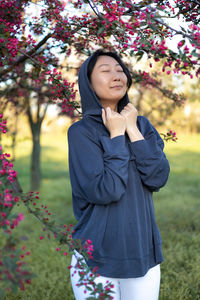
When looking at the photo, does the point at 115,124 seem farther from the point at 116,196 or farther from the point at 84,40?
the point at 84,40

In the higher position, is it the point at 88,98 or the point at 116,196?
the point at 88,98

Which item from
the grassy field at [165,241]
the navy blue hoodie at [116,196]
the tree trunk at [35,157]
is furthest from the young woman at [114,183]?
the tree trunk at [35,157]

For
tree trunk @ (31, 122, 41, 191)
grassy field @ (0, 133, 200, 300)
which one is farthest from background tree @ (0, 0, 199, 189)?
tree trunk @ (31, 122, 41, 191)

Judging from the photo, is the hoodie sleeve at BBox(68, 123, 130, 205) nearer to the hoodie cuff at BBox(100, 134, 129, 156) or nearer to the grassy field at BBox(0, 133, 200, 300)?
the hoodie cuff at BBox(100, 134, 129, 156)

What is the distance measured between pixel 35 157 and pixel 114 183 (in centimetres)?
771

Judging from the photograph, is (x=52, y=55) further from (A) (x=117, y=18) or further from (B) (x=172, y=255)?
(B) (x=172, y=255)

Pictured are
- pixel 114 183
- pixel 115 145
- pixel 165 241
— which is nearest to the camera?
pixel 114 183

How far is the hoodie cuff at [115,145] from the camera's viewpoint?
1864 mm

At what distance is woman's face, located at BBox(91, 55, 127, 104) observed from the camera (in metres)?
2.08

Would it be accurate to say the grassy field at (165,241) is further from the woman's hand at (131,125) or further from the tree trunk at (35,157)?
the woman's hand at (131,125)

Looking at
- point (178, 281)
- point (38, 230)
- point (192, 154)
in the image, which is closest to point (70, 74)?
point (38, 230)

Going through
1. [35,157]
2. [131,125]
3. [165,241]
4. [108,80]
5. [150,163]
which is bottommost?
[165,241]

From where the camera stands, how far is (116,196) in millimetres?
1786

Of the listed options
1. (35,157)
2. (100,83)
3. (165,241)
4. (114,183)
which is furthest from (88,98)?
(35,157)
